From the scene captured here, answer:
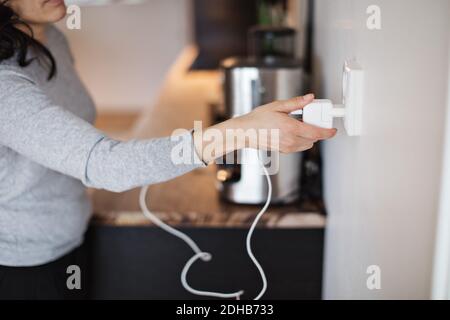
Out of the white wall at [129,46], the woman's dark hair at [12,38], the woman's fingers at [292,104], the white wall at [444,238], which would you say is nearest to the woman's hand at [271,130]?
the woman's fingers at [292,104]

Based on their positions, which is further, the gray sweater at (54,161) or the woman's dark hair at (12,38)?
the woman's dark hair at (12,38)

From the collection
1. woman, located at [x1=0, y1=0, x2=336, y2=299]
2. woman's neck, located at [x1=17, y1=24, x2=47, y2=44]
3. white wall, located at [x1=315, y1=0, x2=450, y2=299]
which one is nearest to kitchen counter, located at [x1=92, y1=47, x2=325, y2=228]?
woman, located at [x1=0, y1=0, x2=336, y2=299]

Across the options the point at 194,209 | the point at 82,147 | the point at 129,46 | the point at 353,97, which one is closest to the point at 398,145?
the point at 353,97

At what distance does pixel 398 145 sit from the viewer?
2.26 ft

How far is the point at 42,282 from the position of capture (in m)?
0.97

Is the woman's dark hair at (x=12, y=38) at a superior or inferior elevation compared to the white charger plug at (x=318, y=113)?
superior

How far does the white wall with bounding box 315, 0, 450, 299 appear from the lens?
65 centimetres

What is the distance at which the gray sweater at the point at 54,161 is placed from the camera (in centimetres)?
70

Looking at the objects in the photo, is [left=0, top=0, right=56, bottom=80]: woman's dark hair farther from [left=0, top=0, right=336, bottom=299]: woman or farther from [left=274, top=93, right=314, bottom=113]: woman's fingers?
[left=274, top=93, right=314, bottom=113]: woman's fingers

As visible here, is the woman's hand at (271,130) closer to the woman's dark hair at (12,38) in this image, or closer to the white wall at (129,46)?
the woman's dark hair at (12,38)

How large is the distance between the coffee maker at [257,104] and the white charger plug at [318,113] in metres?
0.37

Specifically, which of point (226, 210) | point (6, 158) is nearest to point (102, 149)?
point (6, 158)

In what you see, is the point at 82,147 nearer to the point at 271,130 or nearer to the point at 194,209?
the point at 271,130

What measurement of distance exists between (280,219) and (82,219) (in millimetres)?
384
